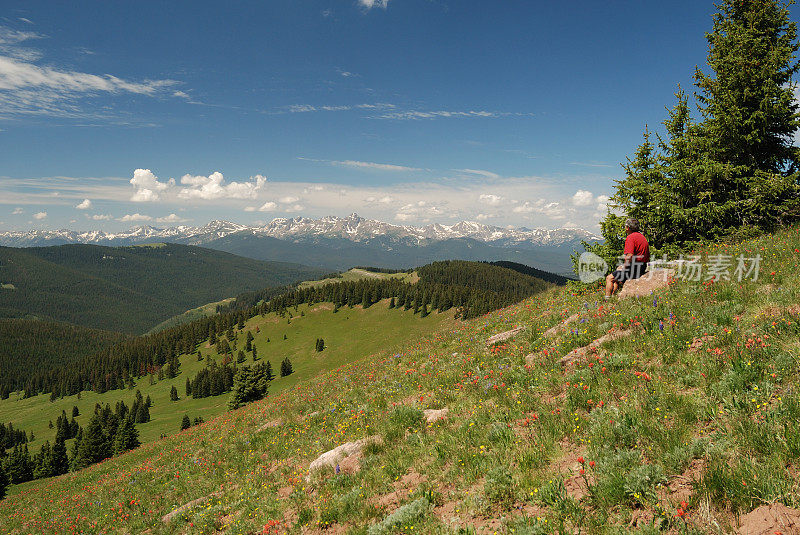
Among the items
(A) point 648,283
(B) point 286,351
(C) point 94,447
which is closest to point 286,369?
(B) point 286,351

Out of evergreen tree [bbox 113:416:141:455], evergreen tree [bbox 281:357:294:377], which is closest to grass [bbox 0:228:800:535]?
evergreen tree [bbox 113:416:141:455]

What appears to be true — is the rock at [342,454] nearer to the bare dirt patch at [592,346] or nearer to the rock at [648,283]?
the bare dirt patch at [592,346]

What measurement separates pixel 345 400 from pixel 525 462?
9280mm

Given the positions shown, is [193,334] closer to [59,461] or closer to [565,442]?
[59,461]

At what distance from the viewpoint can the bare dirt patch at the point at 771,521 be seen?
326 cm

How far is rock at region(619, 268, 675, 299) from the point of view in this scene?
1186 cm

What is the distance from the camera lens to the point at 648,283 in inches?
485

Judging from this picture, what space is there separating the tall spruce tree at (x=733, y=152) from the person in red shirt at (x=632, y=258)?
499 centimetres

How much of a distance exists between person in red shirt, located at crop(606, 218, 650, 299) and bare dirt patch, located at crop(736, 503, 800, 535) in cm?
1066

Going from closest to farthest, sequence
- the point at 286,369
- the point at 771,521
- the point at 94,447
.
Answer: the point at 771,521 < the point at 94,447 < the point at 286,369

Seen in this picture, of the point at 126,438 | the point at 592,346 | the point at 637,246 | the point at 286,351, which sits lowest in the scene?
the point at 286,351

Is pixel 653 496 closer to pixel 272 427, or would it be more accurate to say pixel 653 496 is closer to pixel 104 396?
pixel 272 427

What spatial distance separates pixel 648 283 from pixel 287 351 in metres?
156

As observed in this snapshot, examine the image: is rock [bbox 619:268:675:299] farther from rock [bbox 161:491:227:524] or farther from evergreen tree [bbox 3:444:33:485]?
evergreen tree [bbox 3:444:33:485]
